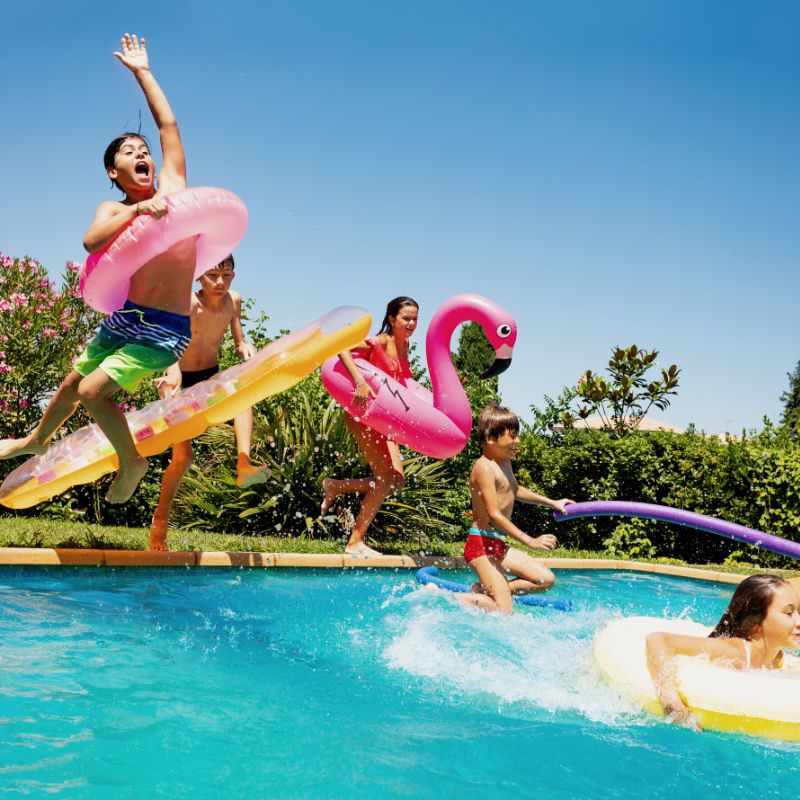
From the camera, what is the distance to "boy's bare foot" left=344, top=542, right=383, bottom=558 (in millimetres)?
7832

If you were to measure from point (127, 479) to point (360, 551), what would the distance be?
3.42 metres

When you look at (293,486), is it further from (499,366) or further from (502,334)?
A: (502,334)

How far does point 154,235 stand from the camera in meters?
4.23

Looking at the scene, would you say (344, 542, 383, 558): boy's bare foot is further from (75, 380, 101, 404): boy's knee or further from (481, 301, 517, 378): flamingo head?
(75, 380, 101, 404): boy's knee

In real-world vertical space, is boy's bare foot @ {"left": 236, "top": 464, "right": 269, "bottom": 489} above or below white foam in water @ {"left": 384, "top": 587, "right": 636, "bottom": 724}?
above

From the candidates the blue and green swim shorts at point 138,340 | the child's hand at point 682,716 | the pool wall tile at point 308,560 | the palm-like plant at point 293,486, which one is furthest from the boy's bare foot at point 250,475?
the child's hand at point 682,716

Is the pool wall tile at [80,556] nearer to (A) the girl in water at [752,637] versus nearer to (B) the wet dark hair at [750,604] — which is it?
(A) the girl in water at [752,637]

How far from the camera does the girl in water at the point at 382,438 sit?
8023 mm

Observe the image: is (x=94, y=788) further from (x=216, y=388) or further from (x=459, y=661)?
(x=216, y=388)

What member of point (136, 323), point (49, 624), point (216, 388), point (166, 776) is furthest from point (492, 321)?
point (166, 776)

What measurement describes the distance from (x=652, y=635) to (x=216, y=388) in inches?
115

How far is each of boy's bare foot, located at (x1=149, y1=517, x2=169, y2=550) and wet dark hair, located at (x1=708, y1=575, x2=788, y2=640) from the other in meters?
4.47

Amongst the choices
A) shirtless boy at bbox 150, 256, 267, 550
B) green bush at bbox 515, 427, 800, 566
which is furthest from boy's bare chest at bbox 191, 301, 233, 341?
green bush at bbox 515, 427, 800, 566

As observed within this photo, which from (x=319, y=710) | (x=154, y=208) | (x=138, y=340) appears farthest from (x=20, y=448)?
(x=319, y=710)
